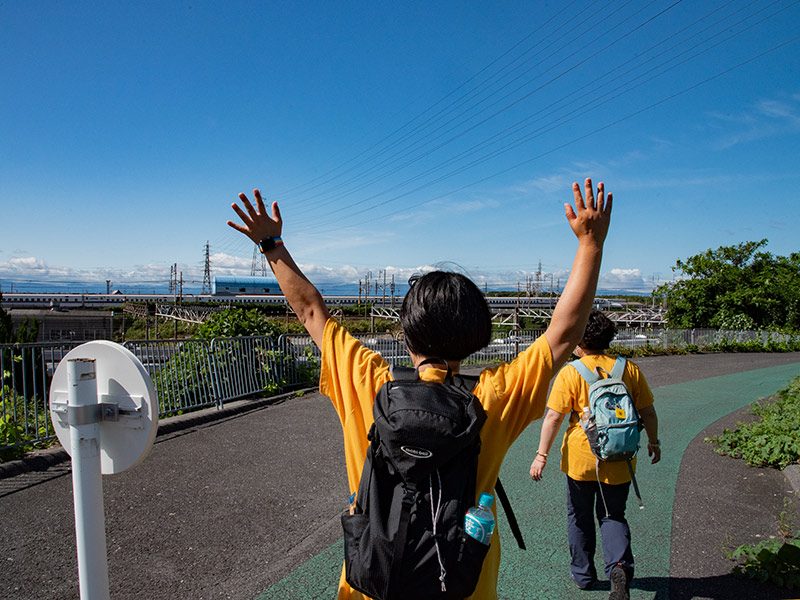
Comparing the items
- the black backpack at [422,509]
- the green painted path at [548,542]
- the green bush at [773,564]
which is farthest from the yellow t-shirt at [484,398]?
the green bush at [773,564]

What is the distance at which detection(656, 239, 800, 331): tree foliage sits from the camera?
29.9 m

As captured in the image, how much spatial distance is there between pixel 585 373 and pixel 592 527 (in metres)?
0.99

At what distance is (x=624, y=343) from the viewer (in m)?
23.2

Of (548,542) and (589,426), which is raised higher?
(589,426)

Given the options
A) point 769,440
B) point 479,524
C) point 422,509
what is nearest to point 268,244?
point 422,509

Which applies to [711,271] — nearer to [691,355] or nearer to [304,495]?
[691,355]

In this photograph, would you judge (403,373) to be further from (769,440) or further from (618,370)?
(769,440)

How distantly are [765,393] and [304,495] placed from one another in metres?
11.2

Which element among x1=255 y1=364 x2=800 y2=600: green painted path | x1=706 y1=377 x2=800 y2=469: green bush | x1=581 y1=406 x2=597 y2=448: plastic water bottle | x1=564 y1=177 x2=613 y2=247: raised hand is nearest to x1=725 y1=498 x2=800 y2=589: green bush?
x1=255 y1=364 x2=800 y2=600: green painted path

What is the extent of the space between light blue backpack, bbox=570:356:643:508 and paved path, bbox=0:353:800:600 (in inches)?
38.9

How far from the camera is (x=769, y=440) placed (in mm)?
6555

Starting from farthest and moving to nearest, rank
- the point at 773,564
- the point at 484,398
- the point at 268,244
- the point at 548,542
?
the point at 548,542 → the point at 773,564 → the point at 268,244 → the point at 484,398

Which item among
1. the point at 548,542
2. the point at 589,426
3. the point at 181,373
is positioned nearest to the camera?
the point at 589,426

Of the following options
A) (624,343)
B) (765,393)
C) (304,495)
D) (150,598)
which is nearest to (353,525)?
(150,598)
